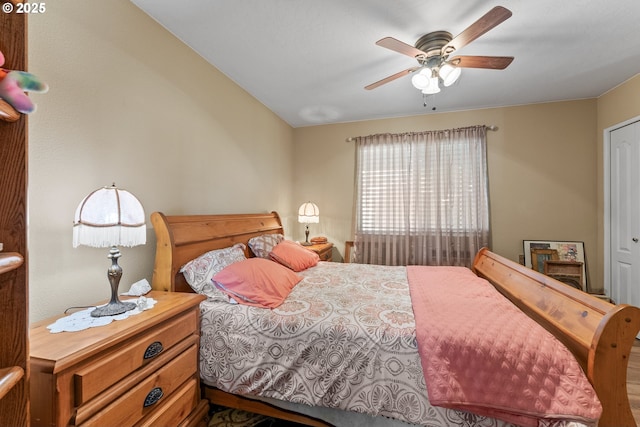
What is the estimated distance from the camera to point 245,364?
148 cm

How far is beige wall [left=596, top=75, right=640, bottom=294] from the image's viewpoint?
2654 millimetres

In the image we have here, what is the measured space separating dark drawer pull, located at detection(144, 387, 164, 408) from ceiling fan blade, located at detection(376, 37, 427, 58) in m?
2.31

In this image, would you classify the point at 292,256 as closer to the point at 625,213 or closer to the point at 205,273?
the point at 205,273

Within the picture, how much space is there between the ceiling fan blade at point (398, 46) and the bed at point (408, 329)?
5.63ft

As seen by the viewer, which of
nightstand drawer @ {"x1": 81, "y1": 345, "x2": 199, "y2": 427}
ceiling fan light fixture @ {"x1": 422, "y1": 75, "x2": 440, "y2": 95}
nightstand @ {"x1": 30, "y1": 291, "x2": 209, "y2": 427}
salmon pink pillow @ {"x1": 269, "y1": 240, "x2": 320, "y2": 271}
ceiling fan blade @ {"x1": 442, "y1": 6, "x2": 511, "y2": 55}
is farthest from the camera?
salmon pink pillow @ {"x1": 269, "y1": 240, "x2": 320, "y2": 271}

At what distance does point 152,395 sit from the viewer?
1.21m

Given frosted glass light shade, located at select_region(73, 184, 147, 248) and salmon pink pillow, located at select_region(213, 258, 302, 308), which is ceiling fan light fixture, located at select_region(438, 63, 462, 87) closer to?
salmon pink pillow, located at select_region(213, 258, 302, 308)

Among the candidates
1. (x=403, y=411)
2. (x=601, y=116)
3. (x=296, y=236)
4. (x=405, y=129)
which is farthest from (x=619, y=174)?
(x=296, y=236)

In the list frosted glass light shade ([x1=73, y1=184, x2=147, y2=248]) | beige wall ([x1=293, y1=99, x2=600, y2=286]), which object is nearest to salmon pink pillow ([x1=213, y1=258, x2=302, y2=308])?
frosted glass light shade ([x1=73, y1=184, x2=147, y2=248])

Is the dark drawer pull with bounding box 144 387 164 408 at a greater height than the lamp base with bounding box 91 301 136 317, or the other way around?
the lamp base with bounding box 91 301 136 317

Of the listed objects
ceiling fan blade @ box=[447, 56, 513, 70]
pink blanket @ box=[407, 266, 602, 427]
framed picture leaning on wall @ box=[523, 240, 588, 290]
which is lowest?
pink blanket @ box=[407, 266, 602, 427]

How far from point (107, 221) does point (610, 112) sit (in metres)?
4.68

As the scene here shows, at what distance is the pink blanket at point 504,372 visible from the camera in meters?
1.08

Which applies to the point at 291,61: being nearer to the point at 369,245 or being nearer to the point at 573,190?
the point at 369,245
